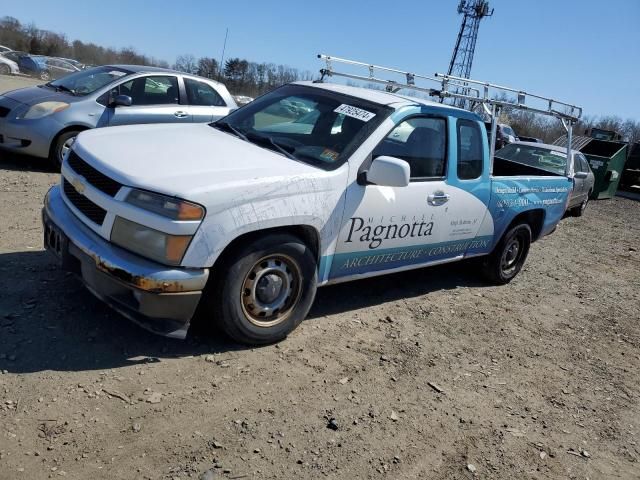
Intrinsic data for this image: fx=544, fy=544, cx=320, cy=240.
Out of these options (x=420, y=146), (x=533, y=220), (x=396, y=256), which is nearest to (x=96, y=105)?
(x=420, y=146)

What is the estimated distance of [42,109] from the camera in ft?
25.1

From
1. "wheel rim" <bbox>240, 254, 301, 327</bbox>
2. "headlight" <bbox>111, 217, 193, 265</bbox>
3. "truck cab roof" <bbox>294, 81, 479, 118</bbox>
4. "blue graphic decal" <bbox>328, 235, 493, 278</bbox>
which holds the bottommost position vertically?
"wheel rim" <bbox>240, 254, 301, 327</bbox>

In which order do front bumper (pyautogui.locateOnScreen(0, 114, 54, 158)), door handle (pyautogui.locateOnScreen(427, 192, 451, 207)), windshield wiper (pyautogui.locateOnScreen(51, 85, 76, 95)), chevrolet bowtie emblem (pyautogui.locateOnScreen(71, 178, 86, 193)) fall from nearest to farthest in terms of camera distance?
chevrolet bowtie emblem (pyautogui.locateOnScreen(71, 178, 86, 193)) → door handle (pyautogui.locateOnScreen(427, 192, 451, 207)) → front bumper (pyautogui.locateOnScreen(0, 114, 54, 158)) → windshield wiper (pyautogui.locateOnScreen(51, 85, 76, 95))

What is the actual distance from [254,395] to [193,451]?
637mm

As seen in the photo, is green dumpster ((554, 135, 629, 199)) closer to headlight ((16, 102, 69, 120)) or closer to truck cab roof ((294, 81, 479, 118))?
truck cab roof ((294, 81, 479, 118))

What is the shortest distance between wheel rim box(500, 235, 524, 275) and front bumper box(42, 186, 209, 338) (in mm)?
4077

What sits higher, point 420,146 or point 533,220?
point 420,146

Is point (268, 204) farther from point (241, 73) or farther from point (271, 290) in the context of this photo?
point (241, 73)

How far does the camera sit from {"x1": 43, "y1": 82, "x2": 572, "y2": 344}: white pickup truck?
325cm

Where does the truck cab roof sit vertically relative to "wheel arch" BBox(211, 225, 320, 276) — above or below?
above

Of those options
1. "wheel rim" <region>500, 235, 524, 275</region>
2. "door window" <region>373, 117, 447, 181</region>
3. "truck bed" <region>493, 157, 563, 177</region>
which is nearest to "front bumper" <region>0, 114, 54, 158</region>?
"door window" <region>373, 117, 447, 181</region>

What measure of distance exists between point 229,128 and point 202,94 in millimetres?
4458

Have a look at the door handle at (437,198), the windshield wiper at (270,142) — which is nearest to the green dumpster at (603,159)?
the door handle at (437,198)

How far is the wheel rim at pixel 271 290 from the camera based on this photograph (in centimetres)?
370
